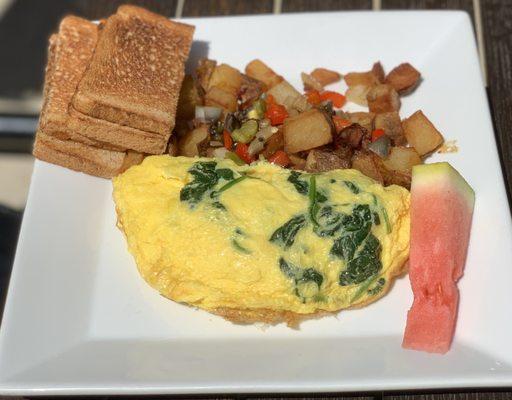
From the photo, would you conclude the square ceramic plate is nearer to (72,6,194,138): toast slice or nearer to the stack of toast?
the stack of toast

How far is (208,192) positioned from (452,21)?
1.60m

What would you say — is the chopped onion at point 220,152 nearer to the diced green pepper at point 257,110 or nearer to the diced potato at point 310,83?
the diced green pepper at point 257,110

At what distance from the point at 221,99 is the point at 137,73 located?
1.38 ft

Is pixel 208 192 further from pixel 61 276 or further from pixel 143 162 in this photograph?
pixel 61 276

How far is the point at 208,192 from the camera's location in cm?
250

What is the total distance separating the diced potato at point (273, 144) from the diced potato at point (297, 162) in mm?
83

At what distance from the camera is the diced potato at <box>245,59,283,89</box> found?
3.16m

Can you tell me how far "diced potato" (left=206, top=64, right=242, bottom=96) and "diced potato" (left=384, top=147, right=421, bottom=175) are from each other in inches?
33.1

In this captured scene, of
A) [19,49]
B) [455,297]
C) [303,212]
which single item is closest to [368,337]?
[455,297]

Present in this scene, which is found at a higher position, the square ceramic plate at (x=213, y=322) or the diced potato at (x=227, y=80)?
the diced potato at (x=227, y=80)

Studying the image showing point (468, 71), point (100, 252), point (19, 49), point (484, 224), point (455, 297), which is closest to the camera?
point (455, 297)

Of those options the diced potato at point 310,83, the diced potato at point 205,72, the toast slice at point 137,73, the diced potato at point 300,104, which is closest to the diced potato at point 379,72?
the diced potato at point 310,83

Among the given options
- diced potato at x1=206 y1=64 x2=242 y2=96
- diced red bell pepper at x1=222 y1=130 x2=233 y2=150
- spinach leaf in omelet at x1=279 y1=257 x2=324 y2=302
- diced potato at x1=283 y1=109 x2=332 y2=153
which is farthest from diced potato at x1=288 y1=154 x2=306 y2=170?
spinach leaf in omelet at x1=279 y1=257 x2=324 y2=302

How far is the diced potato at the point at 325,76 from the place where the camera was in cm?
317
